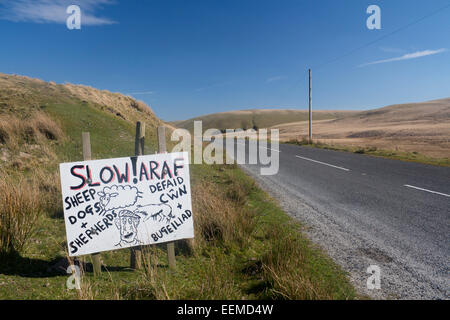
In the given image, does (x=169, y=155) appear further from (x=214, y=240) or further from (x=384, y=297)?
(x=384, y=297)

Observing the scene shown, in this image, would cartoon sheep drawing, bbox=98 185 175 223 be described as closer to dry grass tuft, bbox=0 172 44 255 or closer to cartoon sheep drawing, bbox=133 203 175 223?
cartoon sheep drawing, bbox=133 203 175 223

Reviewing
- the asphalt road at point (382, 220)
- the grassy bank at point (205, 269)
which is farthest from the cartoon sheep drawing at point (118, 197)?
the asphalt road at point (382, 220)

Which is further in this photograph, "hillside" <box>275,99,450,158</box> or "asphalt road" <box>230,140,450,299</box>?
"hillside" <box>275,99,450,158</box>

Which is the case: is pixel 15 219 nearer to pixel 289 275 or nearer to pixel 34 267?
pixel 34 267

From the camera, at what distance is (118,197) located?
134 inches

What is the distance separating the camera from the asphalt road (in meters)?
3.51

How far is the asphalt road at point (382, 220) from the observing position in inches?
138

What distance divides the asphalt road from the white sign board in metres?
2.56

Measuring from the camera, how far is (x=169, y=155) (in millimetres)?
3656

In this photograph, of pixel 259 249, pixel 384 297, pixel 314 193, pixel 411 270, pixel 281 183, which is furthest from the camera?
pixel 281 183

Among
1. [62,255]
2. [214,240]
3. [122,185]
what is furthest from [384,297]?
[62,255]

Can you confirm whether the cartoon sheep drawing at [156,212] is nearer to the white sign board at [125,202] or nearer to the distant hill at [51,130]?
the white sign board at [125,202]

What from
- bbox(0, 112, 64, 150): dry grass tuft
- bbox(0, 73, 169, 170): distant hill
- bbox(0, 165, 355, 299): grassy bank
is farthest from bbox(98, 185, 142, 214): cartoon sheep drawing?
bbox(0, 112, 64, 150): dry grass tuft

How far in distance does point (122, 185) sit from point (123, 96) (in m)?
35.6
